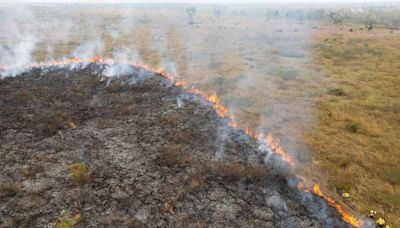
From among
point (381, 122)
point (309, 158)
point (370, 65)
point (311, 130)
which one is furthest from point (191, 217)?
point (370, 65)

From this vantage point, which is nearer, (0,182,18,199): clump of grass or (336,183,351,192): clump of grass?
(0,182,18,199): clump of grass

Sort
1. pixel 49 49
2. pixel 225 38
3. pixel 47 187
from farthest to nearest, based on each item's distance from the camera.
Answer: pixel 225 38 < pixel 49 49 < pixel 47 187

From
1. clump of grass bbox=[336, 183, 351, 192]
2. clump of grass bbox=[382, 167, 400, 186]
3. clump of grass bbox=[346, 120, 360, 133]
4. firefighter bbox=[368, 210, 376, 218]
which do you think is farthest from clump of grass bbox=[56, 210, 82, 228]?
clump of grass bbox=[346, 120, 360, 133]

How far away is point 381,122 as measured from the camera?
21.6 m

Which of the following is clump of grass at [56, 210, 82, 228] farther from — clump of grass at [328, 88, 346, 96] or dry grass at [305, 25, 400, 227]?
clump of grass at [328, 88, 346, 96]

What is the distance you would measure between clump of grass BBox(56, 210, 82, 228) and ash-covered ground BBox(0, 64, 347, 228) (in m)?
0.03

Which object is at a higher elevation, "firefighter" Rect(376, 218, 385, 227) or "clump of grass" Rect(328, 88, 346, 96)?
"clump of grass" Rect(328, 88, 346, 96)

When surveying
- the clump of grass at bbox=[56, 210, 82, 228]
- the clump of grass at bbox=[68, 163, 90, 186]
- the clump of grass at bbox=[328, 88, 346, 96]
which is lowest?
the clump of grass at bbox=[328, 88, 346, 96]

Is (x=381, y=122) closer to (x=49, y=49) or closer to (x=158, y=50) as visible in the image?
(x=158, y=50)

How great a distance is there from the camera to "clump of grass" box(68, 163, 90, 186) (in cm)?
1142

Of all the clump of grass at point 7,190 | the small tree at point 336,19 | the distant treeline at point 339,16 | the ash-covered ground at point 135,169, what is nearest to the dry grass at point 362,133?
the ash-covered ground at point 135,169

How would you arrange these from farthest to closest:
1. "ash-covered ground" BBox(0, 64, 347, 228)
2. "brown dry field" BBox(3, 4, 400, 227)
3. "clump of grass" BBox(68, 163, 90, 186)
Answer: "brown dry field" BBox(3, 4, 400, 227) → "clump of grass" BBox(68, 163, 90, 186) → "ash-covered ground" BBox(0, 64, 347, 228)

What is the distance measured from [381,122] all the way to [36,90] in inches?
760

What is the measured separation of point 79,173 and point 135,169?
1.80 m
